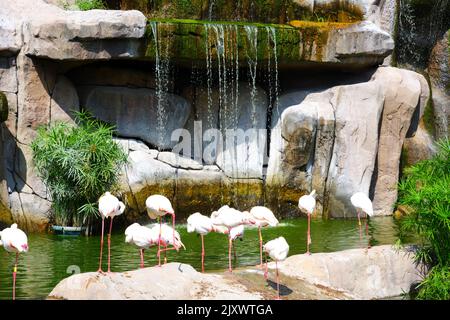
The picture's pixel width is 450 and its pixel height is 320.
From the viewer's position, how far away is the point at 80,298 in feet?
26.1

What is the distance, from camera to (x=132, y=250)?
12227 mm

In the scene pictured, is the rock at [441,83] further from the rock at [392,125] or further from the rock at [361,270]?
the rock at [361,270]

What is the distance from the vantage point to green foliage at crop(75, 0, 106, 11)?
49.7 feet

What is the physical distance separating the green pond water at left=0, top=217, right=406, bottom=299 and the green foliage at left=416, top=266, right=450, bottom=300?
2.30m

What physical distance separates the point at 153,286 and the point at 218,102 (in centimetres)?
853

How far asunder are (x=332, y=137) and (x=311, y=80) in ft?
5.07

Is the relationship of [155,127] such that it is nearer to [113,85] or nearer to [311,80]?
[113,85]

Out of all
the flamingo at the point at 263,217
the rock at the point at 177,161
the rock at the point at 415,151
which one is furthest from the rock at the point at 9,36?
the rock at the point at 415,151

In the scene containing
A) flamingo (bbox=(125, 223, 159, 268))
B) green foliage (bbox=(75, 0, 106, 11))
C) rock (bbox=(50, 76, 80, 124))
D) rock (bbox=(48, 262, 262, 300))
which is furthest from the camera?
green foliage (bbox=(75, 0, 106, 11))

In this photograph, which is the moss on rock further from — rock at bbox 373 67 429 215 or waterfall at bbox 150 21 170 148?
rock at bbox 373 67 429 215

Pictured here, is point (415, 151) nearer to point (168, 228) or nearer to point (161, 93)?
point (161, 93)

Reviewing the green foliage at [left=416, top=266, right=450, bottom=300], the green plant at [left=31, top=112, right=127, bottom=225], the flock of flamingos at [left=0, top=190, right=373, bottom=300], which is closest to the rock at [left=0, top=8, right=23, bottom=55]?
the green plant at [left=31, top=112, right=127, bottom=225]
